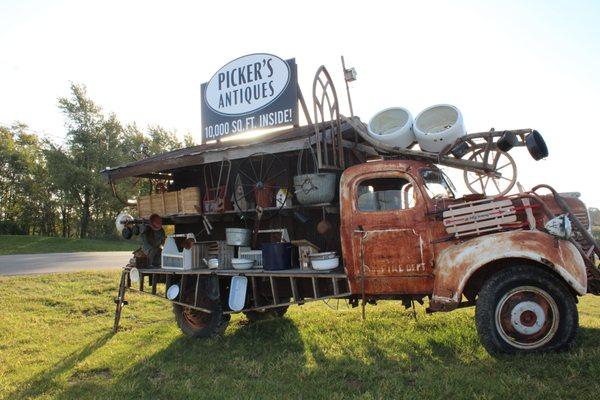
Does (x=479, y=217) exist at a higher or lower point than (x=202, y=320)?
higher

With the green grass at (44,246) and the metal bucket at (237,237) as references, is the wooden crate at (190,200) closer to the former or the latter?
the metal bucket at (237,237)

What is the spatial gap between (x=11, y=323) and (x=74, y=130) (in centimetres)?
3048

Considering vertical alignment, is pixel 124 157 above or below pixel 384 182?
above

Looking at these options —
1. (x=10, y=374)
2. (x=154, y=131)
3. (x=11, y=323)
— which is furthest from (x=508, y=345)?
(x=154, y=131)

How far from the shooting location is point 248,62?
755cm

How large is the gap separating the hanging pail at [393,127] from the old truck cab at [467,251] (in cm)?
42

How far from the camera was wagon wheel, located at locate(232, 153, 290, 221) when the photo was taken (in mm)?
6672

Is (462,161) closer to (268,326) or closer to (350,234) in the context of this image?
(350,234)

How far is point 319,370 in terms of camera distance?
470cm

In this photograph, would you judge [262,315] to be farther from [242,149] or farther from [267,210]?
[242,149]

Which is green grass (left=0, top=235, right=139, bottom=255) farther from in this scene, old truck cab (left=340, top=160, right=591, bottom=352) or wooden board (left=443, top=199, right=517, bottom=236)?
wooden board (left=443, top=199, right=517, bottom=236)

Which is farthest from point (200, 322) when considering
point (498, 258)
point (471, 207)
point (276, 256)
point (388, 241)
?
point (498, 258)

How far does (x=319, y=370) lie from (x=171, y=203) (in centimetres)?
395

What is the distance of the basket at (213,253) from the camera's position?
6789 mm
